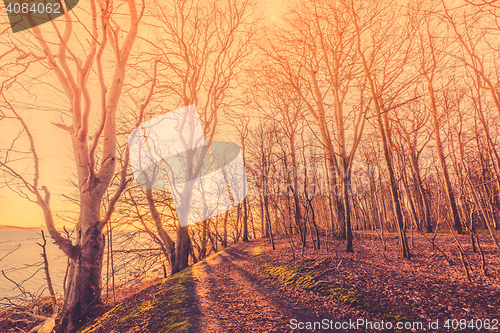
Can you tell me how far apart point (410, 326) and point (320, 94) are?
30.3 ft

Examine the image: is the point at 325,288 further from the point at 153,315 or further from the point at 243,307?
the point at 153,315

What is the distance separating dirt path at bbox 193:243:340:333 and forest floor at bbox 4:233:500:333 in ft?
0.06

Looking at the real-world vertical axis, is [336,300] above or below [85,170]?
below

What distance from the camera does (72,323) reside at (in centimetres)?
468

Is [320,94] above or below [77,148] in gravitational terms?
above

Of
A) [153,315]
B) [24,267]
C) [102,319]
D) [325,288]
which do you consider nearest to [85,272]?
[102,319]

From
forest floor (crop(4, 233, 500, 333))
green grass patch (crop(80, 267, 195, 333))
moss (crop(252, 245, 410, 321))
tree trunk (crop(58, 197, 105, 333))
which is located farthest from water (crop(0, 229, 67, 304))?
moss (crop(252, 245, 410, 321))

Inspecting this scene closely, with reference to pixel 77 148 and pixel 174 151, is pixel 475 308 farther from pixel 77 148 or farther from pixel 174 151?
pixel 174 151

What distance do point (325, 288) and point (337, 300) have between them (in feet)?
1.62

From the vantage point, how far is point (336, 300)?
380cm

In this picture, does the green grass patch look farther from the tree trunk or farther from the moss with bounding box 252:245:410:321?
the moss with bounding box 252:245:410:321

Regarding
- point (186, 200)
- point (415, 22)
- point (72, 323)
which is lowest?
point (72, 323)

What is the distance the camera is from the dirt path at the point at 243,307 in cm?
358

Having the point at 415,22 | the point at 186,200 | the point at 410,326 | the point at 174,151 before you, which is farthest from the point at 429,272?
the point at 174,151
